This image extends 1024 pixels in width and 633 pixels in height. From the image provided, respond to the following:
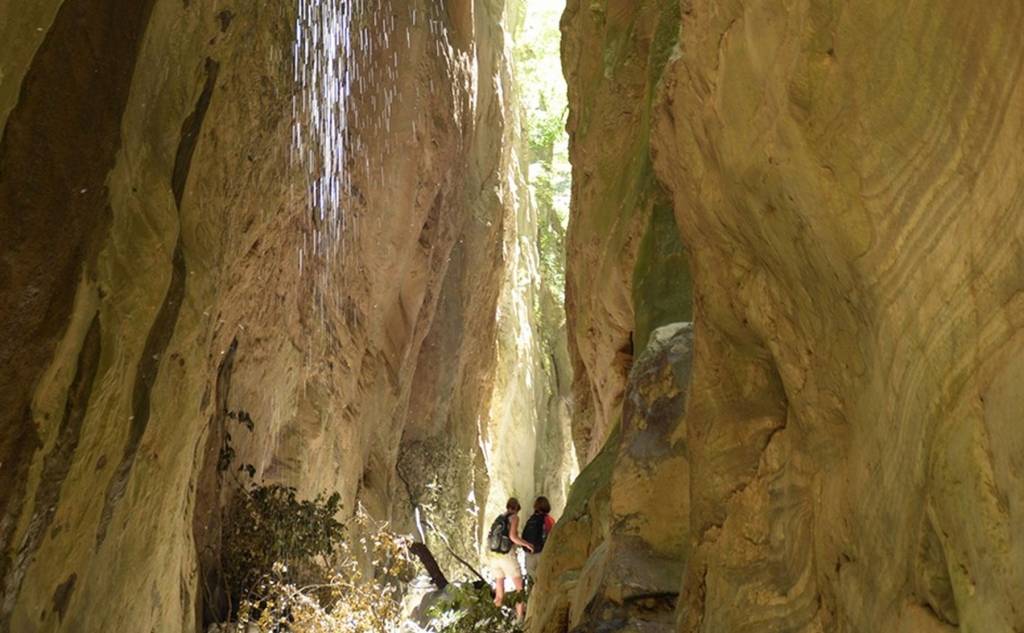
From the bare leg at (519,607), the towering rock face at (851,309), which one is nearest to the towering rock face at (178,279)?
the bare leg at (519,607)

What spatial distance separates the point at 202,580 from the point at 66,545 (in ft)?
14.8

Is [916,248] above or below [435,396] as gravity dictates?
below

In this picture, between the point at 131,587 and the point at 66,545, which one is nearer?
the point at 66,545

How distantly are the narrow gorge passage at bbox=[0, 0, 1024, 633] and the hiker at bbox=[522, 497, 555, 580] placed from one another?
777mm

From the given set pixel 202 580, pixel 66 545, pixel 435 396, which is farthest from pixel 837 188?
pixel 435 396

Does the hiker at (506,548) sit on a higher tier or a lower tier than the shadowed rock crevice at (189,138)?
lower

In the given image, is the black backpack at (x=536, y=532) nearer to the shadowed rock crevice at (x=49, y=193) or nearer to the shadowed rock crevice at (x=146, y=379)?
the shadowed rock crevice at (x=146, y=379)

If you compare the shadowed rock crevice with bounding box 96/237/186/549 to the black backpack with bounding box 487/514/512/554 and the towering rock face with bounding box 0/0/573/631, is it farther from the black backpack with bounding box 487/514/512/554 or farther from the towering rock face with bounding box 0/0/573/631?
the black backpack with bounding box 487/514/512/554

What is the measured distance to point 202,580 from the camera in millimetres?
10836

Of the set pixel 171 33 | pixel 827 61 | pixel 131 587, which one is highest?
pixel 171 33

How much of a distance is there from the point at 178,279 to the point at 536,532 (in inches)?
211

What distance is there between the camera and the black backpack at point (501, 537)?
37.2ft

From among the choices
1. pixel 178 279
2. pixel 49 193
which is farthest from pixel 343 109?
pixel 49 193

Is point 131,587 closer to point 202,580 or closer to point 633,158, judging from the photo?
point 202,580
